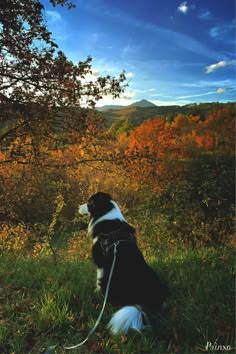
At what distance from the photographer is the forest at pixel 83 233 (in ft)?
10.1

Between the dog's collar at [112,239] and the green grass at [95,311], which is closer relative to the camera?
the green grass at [95,311]

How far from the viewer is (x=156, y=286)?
3484 mm

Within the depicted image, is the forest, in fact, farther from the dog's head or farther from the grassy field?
the dog's head

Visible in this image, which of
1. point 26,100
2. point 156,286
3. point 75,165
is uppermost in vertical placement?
point 26,100

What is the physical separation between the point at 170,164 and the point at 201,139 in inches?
615

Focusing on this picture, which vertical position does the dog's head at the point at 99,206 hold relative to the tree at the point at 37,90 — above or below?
below

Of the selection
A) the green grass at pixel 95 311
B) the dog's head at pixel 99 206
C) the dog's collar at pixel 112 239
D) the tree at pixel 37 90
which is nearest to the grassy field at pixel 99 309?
the green grass at pixel 95 311

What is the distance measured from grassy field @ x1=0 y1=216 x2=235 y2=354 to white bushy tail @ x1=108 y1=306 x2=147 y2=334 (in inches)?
2.9

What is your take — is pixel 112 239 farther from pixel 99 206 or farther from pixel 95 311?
pixel 95 311

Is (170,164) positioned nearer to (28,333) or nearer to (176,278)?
(176,278)

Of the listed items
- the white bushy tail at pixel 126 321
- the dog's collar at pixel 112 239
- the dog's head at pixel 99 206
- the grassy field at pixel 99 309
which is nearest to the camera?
the grassy field at pixel 99 309

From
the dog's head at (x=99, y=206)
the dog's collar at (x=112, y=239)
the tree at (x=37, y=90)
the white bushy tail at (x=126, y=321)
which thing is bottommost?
the white bushy tail at (x=126, y=321)

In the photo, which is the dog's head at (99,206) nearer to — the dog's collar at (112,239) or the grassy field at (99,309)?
the dog's collar at (112,239)

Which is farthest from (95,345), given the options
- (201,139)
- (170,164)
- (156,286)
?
(201,139)
